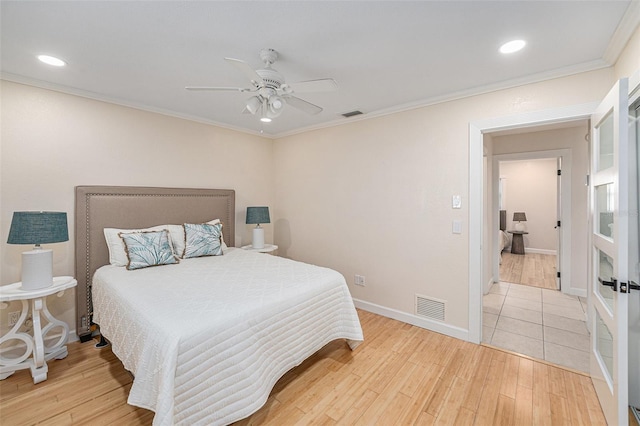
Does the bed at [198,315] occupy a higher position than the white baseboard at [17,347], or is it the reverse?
the bed at [198,315]

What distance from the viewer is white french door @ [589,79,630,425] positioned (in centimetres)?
147

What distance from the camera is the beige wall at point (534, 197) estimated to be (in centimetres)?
688

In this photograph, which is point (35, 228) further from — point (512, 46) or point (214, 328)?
point (512, 46)

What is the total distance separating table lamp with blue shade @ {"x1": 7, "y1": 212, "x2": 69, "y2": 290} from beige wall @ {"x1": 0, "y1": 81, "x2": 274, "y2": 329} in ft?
1.59

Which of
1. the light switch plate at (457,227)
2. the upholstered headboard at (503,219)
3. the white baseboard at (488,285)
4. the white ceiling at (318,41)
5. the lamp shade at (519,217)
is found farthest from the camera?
the upholstered headboard at (503,219)

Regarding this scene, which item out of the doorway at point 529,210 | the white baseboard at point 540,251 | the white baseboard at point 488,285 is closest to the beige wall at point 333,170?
the white baseboard at point 488,285

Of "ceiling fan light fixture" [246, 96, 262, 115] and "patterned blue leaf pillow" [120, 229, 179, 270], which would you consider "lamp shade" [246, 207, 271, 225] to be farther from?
"ceiling fan light fixture" [246, 96, 262, 115]

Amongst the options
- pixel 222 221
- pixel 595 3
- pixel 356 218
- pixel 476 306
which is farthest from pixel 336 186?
pixel 595 3

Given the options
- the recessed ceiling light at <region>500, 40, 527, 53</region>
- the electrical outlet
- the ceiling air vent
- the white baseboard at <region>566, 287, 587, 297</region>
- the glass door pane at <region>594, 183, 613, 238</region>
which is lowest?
the white baseboard at <region>566, 287, 587, 297</region>

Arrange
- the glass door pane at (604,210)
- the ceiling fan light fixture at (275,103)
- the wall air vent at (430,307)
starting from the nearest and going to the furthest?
the glass door pane at (604,210), the ceiling fan light fixture at (275,103), the wall air vent at (430,307)

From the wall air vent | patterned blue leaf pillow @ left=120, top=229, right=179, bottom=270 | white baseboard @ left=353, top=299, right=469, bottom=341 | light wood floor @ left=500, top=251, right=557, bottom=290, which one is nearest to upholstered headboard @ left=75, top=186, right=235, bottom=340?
patterned blue leaf pillow @ left=120, top=229, right=179, bottom=270

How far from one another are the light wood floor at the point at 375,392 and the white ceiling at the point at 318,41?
8.17 ft

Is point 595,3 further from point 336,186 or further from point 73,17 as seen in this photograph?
point 73,17

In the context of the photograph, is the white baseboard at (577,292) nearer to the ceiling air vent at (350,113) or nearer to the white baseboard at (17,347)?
the ceiling air vent at (350,113)
